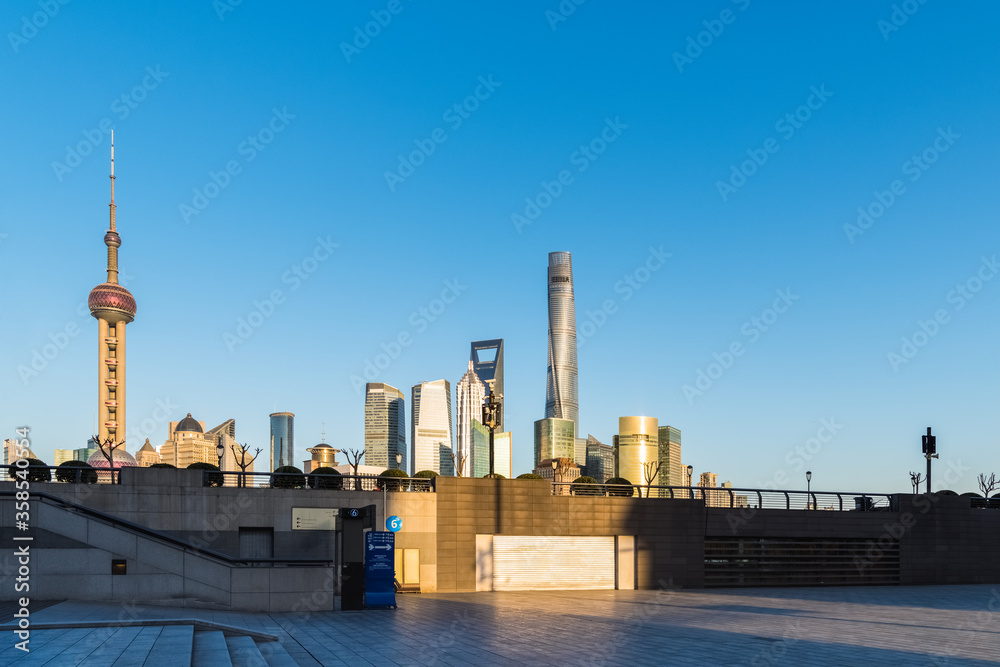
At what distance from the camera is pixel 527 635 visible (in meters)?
18.0

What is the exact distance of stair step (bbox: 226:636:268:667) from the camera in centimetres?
1383

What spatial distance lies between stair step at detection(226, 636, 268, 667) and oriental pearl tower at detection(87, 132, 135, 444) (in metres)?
175

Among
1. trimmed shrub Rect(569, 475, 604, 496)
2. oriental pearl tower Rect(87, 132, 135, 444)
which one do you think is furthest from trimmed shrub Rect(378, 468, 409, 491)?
oriental pearl tower Rect(87, 132, 135, 444)

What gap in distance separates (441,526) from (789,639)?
17.3 meters

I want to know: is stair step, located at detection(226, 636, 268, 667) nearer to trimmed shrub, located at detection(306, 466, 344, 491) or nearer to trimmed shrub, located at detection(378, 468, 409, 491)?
trimmed shrub, located at detection(306, 466, 344, 491)

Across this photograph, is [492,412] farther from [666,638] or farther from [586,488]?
[666,638]

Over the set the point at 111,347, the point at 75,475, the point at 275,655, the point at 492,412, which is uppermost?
the point at 111,347

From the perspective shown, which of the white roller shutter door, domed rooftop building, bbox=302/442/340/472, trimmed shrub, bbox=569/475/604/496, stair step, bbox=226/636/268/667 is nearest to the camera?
stair step, bbox=226/636/268/667

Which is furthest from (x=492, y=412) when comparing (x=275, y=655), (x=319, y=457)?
(x=319, y=457)

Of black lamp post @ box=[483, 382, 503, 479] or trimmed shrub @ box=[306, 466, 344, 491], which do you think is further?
black lamp post @ box=[483, 382, 503, 479]

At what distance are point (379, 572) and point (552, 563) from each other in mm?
11784

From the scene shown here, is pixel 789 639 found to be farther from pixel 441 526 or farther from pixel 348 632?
pixel 441 526

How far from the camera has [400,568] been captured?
104 ft

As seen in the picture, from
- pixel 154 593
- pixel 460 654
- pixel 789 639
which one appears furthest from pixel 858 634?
pixel 154 593
